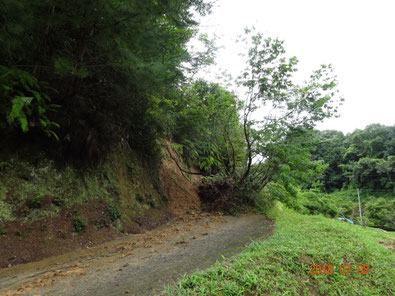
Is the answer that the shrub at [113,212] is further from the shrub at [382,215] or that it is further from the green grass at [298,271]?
the shrub at [382,215]

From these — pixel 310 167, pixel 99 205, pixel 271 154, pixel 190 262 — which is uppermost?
pixel 271 154

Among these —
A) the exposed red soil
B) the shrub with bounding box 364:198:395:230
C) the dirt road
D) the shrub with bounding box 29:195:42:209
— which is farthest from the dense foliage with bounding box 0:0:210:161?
the shrub with bounding box 364:198:395:230

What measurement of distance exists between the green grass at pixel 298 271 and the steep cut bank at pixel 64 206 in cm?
277

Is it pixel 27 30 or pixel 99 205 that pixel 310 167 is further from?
pixel 27 30

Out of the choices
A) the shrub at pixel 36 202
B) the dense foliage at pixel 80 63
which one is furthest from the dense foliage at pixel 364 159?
the shrub at pixel 36 202

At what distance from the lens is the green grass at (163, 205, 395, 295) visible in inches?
87.0

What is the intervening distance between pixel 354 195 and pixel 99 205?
3702cm

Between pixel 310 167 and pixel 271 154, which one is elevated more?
pixel 271 154

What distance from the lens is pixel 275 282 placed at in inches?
98.3

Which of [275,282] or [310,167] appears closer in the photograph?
[275,282]

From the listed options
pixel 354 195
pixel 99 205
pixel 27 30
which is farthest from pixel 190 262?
pixel 354 195

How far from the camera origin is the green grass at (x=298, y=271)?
2.21 meters

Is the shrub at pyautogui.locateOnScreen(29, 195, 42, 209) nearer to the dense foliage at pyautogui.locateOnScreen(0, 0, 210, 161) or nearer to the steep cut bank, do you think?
the steep cut bank

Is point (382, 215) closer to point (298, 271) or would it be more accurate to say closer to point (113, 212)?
point (298, 271)
